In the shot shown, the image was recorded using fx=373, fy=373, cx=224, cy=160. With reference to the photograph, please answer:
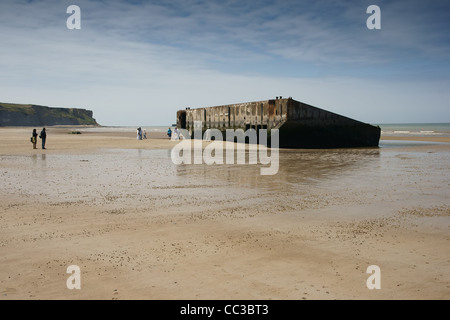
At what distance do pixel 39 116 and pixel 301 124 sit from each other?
528ft

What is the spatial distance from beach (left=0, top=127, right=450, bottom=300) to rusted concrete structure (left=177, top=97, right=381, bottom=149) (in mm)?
15553

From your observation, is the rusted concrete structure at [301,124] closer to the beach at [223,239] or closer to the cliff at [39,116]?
the beach at [223,239]

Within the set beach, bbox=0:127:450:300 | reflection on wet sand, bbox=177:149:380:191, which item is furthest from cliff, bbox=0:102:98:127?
beach, bbox=0:127:450:300

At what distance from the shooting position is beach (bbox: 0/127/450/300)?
164 inches

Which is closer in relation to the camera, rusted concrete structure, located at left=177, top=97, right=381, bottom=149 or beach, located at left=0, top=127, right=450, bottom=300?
beach, located at left=0, top=127, right=450, bottom=300

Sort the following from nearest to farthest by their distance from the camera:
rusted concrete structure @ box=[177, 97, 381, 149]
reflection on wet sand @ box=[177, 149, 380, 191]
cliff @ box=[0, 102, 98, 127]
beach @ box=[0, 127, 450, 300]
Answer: beach @ box=[0, 127, 450, 300] → reflection on wet sand @ box=[177, 149, 380, 191] → rusted concrete structure @ box=[177, 97, 381, 149] → cliff @ box=[0, 102, 98, 127]

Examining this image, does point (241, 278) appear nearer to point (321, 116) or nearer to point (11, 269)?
point (11, 269)

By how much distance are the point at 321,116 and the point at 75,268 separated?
2552 cm

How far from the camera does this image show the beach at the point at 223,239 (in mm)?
4156

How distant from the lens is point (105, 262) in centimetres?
485

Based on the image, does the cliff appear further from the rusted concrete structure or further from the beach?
the beach

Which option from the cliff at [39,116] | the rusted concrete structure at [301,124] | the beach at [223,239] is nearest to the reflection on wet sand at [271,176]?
the beach at [223,239]

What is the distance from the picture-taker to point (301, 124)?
88.7 ft

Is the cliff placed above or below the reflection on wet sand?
above
